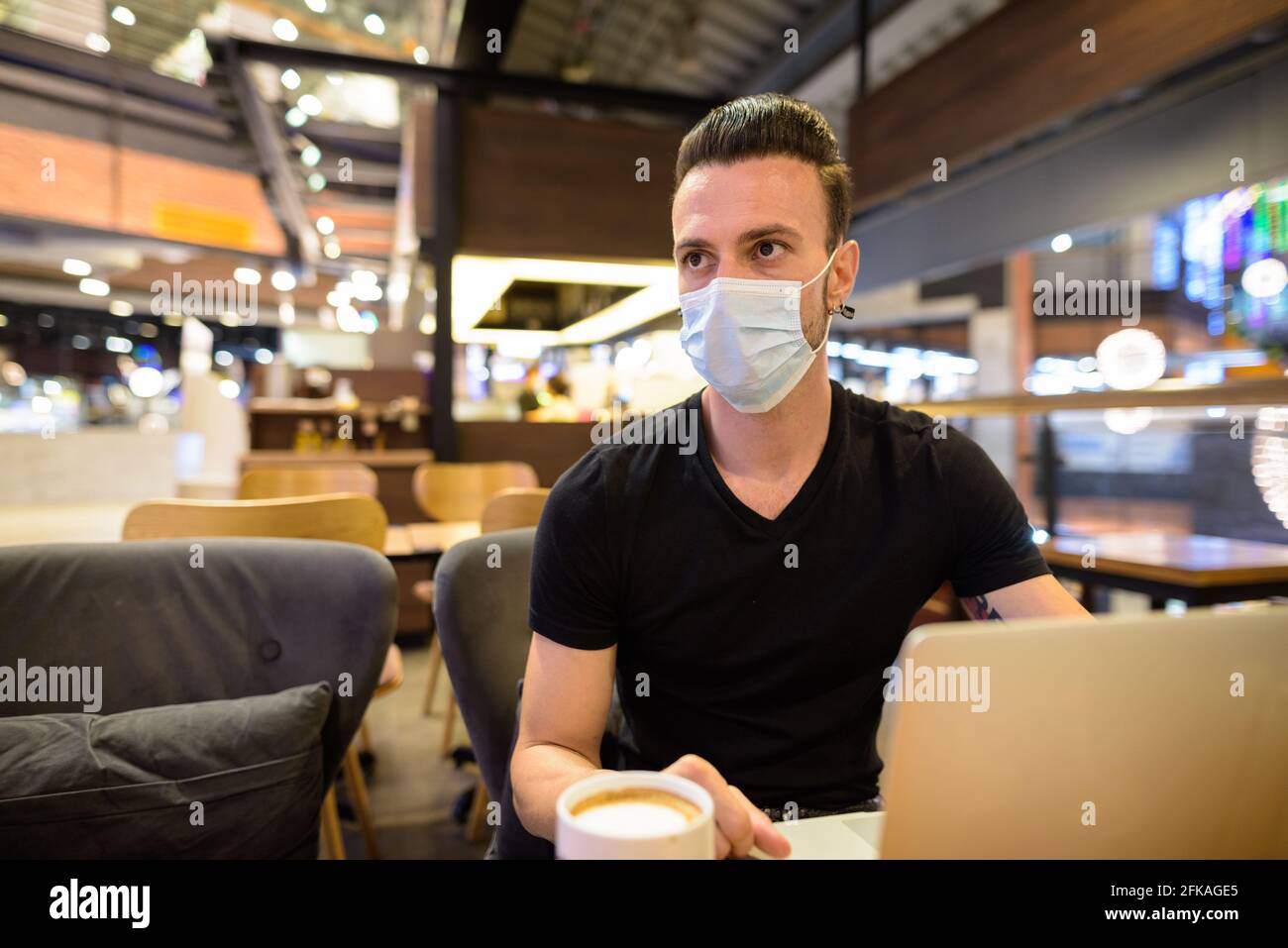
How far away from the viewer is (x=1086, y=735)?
0.55 metres

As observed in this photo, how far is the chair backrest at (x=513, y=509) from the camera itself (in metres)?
2.84

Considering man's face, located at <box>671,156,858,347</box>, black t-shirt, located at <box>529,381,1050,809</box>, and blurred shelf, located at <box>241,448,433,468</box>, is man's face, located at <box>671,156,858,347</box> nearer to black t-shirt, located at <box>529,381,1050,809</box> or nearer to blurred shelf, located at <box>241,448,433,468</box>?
black t-shirt, located at <box>529,381,1050,809</box>

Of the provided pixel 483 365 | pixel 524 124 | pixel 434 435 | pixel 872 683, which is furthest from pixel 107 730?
pixel 483 365

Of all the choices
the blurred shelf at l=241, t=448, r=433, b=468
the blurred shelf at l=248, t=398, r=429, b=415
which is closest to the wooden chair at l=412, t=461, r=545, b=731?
the blurred shelf at l=241, t=448, r=433, b=468

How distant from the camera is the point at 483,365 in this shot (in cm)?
803

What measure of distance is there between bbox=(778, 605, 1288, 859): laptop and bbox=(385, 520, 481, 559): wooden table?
1997mm

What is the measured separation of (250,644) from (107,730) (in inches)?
11.6

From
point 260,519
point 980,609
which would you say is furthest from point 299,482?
point 980,609

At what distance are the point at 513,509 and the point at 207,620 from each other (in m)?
1.51

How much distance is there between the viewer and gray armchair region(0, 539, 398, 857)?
51.9 inches

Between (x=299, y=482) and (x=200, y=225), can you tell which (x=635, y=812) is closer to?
(x=299, y=482)
